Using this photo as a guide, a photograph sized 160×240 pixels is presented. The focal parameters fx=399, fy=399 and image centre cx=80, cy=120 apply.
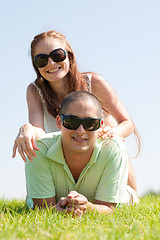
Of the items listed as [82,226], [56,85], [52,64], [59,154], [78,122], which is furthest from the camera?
[56,85]

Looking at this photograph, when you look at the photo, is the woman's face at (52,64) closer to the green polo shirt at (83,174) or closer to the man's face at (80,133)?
the green polo shirt at (83,174)

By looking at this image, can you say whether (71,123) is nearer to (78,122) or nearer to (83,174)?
(78,122)

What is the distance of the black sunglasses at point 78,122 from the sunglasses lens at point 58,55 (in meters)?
1.64

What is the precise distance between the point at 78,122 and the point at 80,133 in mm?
125

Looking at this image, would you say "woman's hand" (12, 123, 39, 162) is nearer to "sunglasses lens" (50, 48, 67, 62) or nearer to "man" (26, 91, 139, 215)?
"man" (26, 91, 139, 215)

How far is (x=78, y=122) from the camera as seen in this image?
4379 mm

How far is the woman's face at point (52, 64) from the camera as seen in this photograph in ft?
19.3

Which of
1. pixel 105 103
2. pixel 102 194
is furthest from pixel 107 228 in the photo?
pixel 105 103

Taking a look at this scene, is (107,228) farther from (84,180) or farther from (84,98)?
(84,98)

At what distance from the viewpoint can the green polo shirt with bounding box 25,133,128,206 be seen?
4613 millimetres

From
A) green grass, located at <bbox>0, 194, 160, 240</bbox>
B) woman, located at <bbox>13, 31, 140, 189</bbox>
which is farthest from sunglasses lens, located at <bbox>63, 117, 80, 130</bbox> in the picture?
woman, located at <bbox>13, 31, 140, 189</bbox>

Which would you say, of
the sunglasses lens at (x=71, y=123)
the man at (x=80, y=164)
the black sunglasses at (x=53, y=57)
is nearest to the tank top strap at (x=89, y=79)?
the black sunglasses at (x=53, y=57)

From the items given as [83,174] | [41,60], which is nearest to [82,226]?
[83,174]

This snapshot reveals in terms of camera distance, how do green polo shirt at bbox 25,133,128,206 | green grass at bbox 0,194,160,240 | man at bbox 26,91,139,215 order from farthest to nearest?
green polo shirt at bbox 25,133,128,206 < man at bbox 26,91,139,215 < green grass at bbox 0,194,160,240
